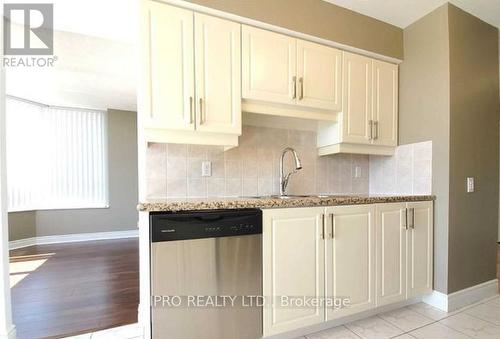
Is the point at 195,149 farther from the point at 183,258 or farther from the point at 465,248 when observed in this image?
the point at 465,248

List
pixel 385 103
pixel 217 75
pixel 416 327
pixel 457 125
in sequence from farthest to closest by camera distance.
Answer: pixel 385 103 < pixel 457 125 < pixel 416 327 < pixel 217 75

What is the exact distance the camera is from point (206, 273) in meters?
1.31

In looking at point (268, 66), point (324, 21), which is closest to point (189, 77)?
point (268, 66)

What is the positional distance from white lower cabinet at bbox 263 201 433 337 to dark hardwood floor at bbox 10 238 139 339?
126 cm

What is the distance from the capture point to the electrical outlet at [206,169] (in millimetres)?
1920

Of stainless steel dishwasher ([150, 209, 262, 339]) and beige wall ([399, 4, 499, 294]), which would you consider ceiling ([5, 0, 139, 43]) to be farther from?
beige wall ([399, 4, 499, 294])

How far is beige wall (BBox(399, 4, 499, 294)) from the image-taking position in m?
1.99

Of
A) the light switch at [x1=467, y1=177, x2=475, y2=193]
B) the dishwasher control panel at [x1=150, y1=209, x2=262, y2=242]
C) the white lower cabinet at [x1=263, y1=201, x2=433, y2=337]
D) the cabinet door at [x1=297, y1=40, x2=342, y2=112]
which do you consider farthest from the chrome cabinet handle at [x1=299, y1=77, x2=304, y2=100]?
the light switch at [x1=467, y1=177, x2=475, y2=193]

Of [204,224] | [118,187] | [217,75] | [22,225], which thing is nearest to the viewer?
[204,224]

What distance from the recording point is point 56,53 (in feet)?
8.60

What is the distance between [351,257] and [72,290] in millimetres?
2636

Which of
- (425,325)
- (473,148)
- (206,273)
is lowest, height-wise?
(425,325)

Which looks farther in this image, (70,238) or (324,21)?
(70,238)

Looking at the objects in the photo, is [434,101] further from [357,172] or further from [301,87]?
[301,87]
